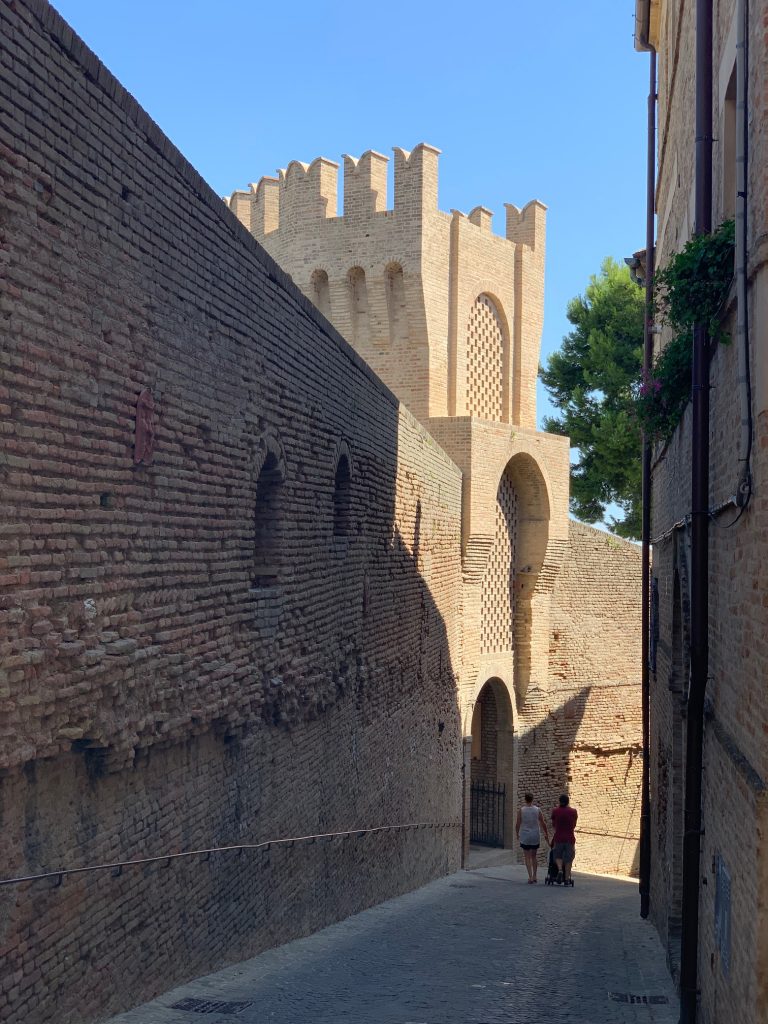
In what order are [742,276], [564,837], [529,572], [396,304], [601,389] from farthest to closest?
[601,389] < [529,572] < [396,304] < [564,837] < [742,276]

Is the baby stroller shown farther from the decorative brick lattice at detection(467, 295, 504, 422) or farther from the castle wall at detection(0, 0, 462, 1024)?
the decorative brick lattice at detection(467, 295, 504, 422)

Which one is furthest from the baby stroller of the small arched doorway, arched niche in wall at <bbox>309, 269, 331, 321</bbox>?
arched niche in wall at <bbox>309, 269, 331, 321</bbox>

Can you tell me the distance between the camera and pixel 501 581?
2155 cm

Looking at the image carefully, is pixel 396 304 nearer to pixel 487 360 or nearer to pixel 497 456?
pixel 487 360

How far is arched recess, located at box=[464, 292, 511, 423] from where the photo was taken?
21.1 m

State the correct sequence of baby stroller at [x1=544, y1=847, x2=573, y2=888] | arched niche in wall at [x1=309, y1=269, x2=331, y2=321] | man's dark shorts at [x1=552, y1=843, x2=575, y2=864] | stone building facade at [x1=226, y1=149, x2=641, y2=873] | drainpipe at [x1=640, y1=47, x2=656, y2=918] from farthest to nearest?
arched niche in wall at [x1=309, y1=269, x2=331, y2=321] → stone building facade at [x1=226, y1=149, x2=641, y2=873] → baby stroller at [x1=544, y1=847, x2=573, y2=888] → man's dark shorts at [x1=552, y1=843, x2=575, y2=864] → drainpipe at [x1=640, y1=47, x2=656, y2=918]

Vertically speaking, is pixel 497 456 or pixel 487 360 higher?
pixel 487 360

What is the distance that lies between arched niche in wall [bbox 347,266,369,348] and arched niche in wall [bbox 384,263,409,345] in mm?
478

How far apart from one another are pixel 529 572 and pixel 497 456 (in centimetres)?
294

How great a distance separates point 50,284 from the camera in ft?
16.9

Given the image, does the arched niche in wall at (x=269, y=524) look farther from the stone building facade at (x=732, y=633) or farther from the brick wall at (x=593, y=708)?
the brick wall at (x=593, y=708)

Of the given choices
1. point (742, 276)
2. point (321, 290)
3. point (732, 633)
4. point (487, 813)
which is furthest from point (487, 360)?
point (742, 276)

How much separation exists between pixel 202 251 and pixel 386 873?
796 centimetres

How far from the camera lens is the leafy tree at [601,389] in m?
28.6
